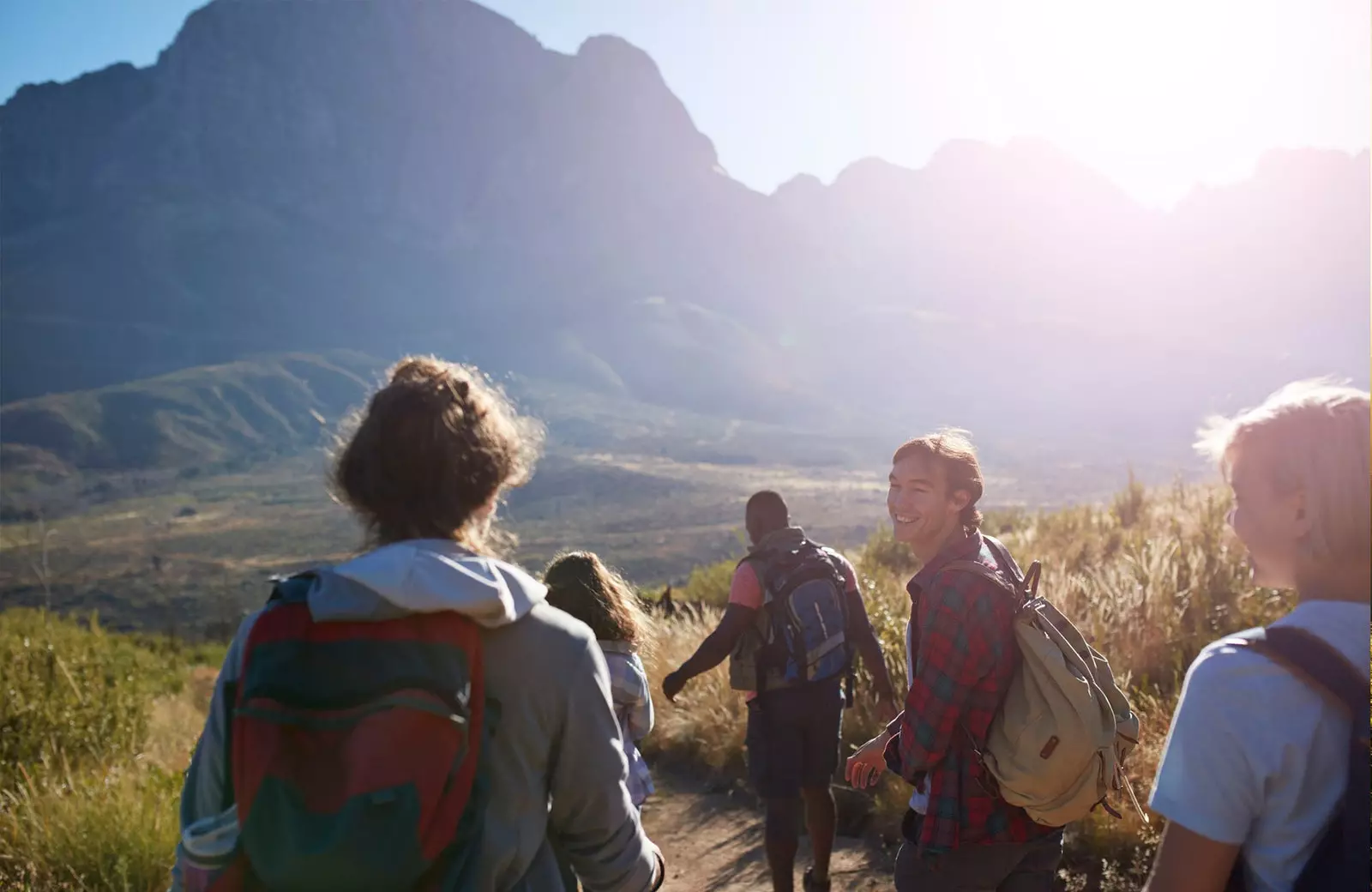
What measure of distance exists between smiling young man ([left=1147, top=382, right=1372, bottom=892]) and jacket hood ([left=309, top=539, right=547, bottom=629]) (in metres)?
1.23

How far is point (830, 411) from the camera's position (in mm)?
181875

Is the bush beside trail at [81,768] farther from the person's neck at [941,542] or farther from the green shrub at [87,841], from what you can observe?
the person's neck at [941,542]

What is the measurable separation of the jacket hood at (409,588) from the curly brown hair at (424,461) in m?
0.15

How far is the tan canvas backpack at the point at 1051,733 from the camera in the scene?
2.30 meters

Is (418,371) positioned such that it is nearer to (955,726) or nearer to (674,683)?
(955,726)

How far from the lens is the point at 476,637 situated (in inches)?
68.2

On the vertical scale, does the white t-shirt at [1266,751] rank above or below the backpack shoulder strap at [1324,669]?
below

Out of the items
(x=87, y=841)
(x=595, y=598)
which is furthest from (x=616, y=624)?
(x=87, y=841)

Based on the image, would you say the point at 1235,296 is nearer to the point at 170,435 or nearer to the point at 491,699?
the point at 170,435

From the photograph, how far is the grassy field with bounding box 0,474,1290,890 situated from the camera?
4.66 m

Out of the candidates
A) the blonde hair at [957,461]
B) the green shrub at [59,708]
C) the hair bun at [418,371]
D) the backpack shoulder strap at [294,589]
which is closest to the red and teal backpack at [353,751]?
the backpack shoulder strap at [294,589]

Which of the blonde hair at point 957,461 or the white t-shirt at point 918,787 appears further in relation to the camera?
the blonde hair at point 957,461

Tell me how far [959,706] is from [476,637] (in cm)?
138

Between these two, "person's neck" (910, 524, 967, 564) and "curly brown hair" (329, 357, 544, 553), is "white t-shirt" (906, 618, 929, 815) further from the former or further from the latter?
"curly brown hair" (329, 357, 544, 553)
